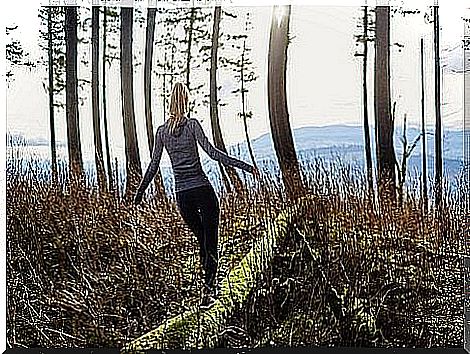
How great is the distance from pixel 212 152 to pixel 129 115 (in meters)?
0.56

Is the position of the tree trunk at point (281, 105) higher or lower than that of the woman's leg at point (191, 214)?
higher

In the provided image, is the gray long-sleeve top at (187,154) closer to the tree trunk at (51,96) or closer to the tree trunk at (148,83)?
the tree trunk at (148,83)

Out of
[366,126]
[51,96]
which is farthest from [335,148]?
[51,96]

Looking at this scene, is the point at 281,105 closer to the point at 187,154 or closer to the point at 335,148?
the point at 335,148

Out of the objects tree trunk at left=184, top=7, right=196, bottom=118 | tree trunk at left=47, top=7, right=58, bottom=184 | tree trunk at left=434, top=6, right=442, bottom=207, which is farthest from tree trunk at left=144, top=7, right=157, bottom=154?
tree trunk at left=434, top=6, right=442, bottom=207

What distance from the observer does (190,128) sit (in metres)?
5.40

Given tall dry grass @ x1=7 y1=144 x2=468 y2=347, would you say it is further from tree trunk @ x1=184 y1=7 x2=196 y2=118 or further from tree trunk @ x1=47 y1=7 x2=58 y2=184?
tree trunk @ x1=184 y1=7 x2=196 y2=118

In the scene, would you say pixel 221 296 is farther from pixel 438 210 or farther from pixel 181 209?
pixel 438 210

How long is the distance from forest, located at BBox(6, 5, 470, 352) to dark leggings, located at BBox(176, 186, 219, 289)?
53 mm

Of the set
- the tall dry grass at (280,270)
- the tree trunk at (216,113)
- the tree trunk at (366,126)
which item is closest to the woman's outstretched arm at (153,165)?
the tall dry grass at (280,270)

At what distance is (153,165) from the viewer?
5.41m

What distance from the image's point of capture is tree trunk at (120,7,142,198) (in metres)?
5.42

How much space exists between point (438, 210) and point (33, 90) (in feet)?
8.53

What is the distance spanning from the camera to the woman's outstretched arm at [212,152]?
5.39m
